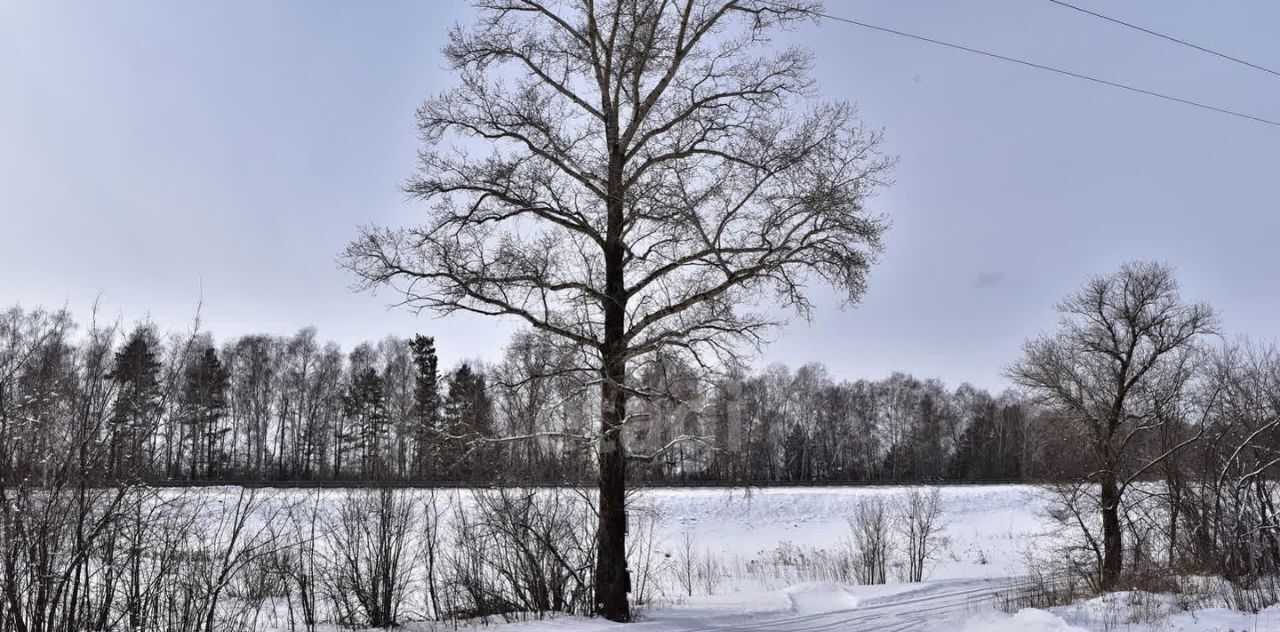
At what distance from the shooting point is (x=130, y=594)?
8648mm

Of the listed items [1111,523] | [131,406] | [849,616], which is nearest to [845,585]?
[849,616]

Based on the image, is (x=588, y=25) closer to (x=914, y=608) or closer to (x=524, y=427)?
(x=524, y=427)

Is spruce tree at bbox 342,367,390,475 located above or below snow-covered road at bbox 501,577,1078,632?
above

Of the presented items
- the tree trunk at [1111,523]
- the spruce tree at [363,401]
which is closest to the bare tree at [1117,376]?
the tree trunk at [1111,523]

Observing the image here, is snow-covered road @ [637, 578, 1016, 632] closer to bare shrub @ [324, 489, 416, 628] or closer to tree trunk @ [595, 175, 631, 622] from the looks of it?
tree trunk @ [595, 175, 631, 622]

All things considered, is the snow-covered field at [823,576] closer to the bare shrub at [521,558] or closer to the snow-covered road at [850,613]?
the snow-covered road at [850,613]

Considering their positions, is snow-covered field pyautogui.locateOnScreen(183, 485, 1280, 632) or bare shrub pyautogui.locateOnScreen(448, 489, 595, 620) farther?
bare shrub pyautogui.locateOnScreen(448, 489, 595, 620)

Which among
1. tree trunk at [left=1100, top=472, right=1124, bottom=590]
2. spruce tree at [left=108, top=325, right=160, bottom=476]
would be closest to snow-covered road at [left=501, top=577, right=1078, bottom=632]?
spruce tree at [left=108, top=325, right=160, bottom=476]

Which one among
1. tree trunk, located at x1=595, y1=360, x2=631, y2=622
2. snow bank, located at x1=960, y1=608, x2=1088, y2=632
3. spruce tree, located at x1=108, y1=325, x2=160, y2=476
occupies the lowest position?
snow bank, located at x1=960, y1=608, x2=1088, y2=632

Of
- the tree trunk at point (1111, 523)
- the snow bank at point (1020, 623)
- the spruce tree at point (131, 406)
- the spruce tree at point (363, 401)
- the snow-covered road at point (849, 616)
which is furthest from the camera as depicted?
the spruce tree at point (363, 401)

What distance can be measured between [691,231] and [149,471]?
7.88m

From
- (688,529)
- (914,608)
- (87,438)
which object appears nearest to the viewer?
(87,438)

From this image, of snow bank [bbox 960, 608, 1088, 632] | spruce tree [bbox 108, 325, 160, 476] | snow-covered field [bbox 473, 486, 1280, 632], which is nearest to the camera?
spruce tree [bbox 108, 325, 160, 476]

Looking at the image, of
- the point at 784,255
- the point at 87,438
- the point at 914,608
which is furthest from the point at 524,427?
the point at 914,608
